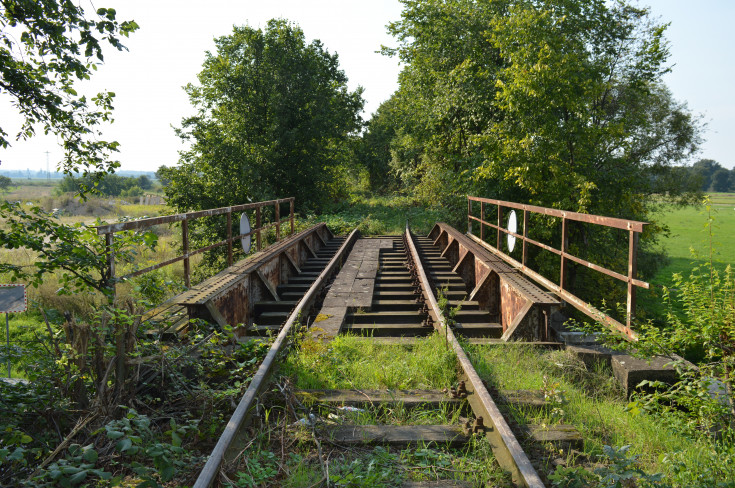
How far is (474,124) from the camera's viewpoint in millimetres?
20844

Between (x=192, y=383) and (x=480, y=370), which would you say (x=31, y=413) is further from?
(x=480, y=370)

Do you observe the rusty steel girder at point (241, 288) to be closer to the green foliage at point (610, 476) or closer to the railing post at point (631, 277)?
the green foliage at point (610, 476)

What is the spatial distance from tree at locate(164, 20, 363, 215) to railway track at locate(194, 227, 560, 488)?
52.0 ft

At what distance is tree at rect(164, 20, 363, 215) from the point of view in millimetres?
26797

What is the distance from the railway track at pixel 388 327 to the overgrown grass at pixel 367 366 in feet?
0.43

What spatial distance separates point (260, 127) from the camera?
94.1 ft

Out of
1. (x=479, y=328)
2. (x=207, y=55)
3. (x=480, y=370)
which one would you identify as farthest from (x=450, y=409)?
(x=207, y=55)

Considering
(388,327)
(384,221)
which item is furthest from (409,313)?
(384,221)

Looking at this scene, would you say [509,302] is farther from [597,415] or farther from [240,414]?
[240,414]

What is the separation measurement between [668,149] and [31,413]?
98.6ft

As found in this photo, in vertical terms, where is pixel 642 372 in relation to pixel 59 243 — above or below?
below

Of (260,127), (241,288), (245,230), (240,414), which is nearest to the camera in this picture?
(240,414)

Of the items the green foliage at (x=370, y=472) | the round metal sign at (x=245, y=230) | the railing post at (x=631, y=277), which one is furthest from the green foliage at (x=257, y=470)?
the round metal sign at (x=245, y=230)

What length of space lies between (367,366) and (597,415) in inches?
72.8
